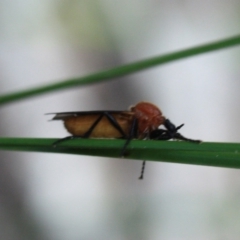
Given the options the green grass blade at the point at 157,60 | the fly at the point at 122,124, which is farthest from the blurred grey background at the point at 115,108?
the green grass blade at the point at 157,60

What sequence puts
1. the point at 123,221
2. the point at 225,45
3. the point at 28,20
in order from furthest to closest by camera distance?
the point at 28,20
the point at 123,221
the point at 225,45

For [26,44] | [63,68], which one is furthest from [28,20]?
[63,68]

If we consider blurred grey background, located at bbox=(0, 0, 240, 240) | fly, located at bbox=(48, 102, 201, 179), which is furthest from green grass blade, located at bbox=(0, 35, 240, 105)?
blurred grey background, located at bbox=(0, 0, 240, 240)

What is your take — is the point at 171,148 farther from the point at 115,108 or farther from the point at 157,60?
the point at 115,108

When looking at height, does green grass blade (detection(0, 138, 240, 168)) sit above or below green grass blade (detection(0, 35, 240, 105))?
below

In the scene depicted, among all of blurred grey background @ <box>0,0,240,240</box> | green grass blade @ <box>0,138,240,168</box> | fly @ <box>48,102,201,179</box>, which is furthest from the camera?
blurred grey background @ <box>0,0,240,240</box>

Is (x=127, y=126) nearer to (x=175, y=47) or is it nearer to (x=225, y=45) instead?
(x=225, y=45)

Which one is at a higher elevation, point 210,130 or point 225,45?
point 225,45

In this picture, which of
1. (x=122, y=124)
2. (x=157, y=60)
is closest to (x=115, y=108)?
(x=122, y=124)

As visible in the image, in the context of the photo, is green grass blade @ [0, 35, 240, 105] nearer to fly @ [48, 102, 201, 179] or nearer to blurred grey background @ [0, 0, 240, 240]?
fly @ [48, 102, 201, 179]
